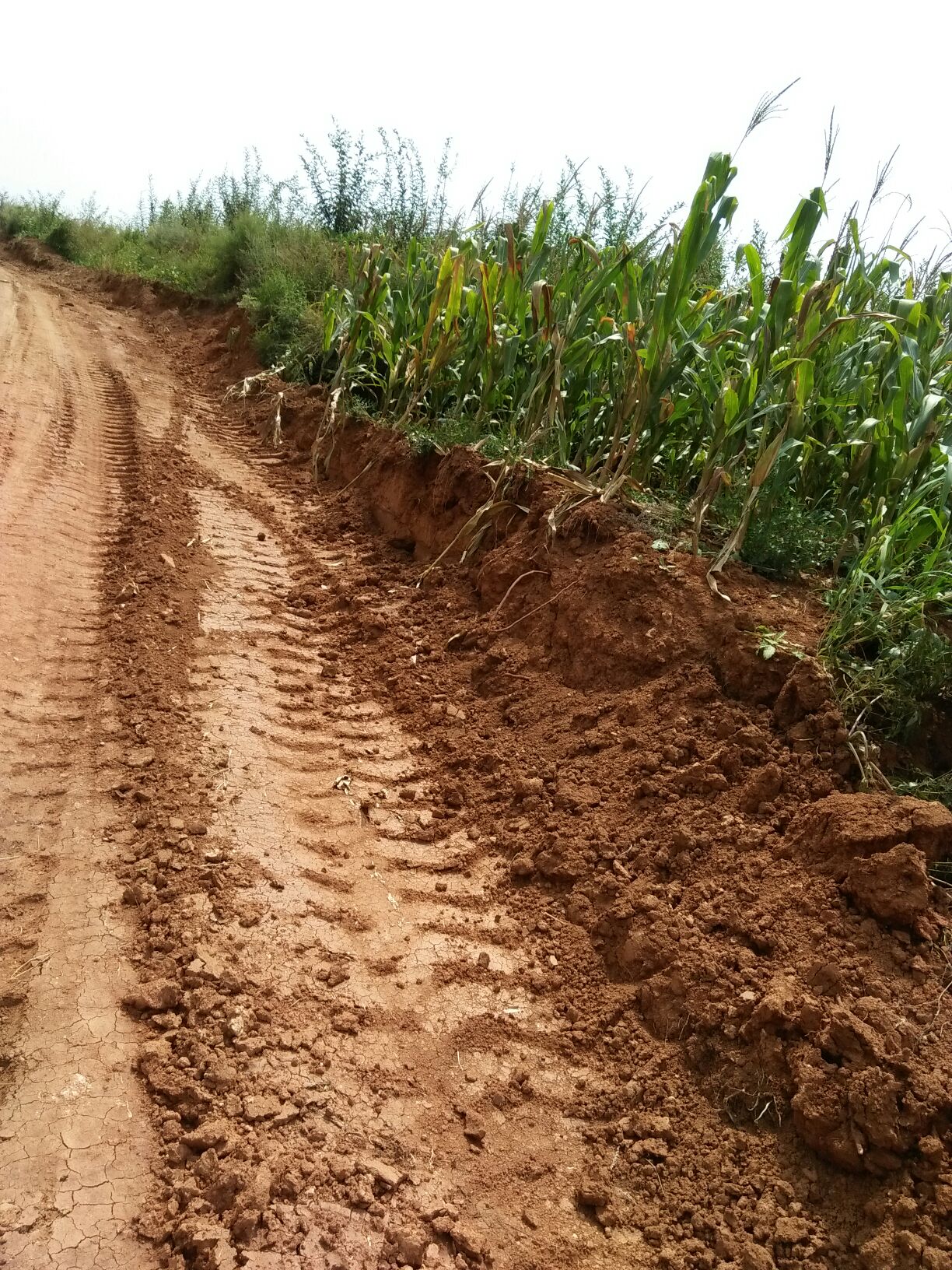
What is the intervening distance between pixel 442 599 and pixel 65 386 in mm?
4786

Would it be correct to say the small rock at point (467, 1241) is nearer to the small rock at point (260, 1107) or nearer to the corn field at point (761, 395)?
the small rock at point (260, 1107)

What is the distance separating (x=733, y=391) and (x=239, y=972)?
266 cm

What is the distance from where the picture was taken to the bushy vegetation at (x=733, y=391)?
9.05ft

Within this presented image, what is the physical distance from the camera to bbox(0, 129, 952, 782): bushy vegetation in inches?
109

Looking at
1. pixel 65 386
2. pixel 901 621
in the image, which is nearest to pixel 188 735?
pixel 901 621

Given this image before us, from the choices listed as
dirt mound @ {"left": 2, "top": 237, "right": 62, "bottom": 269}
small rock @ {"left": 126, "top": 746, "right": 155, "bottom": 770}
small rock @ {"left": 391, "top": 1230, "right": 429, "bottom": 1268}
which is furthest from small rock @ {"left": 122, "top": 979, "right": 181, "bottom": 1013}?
dirt mound @ {"left": 2, "top": 237, "right": 62, "bottom": 269}

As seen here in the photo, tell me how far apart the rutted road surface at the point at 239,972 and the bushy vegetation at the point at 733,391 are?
1.45m

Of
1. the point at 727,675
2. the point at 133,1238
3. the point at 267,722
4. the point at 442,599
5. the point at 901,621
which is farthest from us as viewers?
the point at 442,599

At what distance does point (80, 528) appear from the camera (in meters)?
4.57

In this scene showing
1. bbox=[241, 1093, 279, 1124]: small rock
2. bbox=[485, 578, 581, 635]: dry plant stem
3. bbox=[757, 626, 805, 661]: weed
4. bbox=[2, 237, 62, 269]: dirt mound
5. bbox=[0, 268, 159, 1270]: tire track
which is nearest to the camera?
bbox=[0, 268, 159, 1270]: tire track

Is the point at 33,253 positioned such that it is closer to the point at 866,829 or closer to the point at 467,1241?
the point at 866,829

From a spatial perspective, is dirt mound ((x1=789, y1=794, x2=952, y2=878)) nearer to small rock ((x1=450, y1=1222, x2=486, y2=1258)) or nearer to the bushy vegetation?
the bushy vegetation

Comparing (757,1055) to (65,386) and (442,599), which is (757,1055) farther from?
(65,386)

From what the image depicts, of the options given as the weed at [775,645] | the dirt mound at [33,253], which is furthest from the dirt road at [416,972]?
the dirt mound at [33,253]
